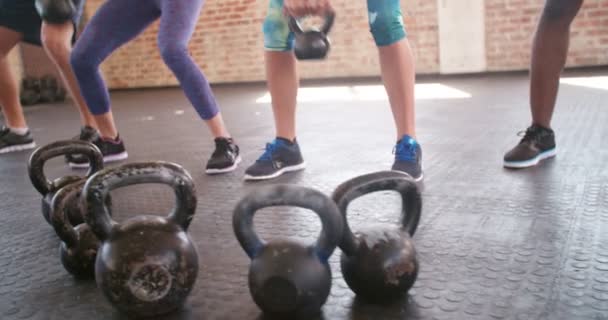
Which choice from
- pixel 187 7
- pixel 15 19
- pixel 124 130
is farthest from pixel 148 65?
pixel 187 7

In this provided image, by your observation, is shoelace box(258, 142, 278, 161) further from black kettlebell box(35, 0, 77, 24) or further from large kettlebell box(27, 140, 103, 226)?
black kettlebell box(35, 0, 77, 24)

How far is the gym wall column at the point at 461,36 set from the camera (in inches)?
240

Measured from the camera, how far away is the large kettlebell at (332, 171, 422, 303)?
1.00 m

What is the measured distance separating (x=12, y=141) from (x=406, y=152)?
8.31 feet

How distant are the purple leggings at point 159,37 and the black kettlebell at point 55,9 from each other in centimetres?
30

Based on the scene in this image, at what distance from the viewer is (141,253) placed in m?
0.97

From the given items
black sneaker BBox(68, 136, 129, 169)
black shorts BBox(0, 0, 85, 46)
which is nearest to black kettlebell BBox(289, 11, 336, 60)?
black sneaker BBox(68, 136, 129, 169)

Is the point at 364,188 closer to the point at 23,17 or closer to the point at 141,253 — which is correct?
the point at 141,253

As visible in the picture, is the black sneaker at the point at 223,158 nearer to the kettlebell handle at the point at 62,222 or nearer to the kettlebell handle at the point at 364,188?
the kettlebell handle at the point at 62,222

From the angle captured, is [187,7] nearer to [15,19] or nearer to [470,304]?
[15,19]

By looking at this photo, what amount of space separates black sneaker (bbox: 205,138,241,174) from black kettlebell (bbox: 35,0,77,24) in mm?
963

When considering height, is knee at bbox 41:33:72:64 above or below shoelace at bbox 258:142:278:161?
above

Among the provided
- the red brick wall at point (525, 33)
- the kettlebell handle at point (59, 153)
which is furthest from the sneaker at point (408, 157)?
the red brick wall at point (525, 33)

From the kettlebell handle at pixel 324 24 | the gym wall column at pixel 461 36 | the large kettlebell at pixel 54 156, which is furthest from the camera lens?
the gym wall column at pixel 461 36
